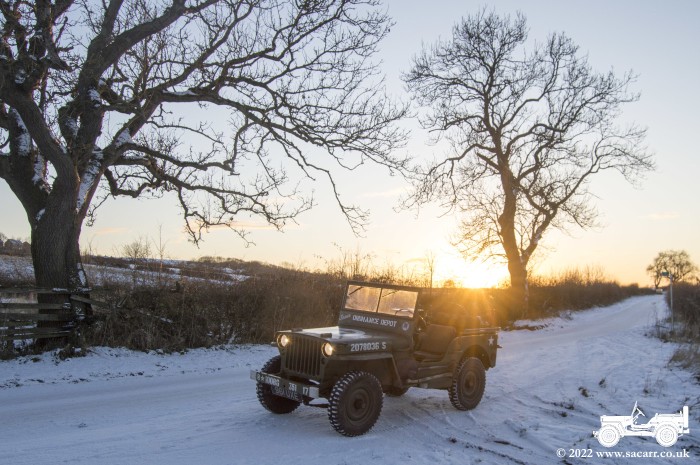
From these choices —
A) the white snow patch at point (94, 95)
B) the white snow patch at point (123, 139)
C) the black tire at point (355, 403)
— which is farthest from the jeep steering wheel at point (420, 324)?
the white snow patch at point (94, 95)

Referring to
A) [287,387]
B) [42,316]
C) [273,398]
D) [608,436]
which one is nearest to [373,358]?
[287,387]

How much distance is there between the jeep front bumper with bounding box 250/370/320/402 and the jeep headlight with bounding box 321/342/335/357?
45 centimetres

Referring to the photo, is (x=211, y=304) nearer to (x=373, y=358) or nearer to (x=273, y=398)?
(x=273, y=398)

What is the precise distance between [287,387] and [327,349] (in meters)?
0.77

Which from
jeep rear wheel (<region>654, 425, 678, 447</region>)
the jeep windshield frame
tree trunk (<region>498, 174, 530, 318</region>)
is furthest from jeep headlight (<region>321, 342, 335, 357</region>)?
tree trunk (<region>498, 174, 530, 318</region>)

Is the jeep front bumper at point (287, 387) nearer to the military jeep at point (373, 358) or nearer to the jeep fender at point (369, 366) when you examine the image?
the military jeep at point (373, 358)

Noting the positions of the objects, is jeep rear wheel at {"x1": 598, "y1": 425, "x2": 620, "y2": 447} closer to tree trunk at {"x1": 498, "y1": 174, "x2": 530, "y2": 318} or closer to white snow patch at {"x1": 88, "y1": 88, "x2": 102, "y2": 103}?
white snow patch at {"x1": 88, "y1": 88, "x2": 102, "y2": 103}

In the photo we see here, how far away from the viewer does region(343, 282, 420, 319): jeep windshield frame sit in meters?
8.18

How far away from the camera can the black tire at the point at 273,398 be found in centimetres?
757

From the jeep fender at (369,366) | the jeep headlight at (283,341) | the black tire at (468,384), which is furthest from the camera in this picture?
the black tire at (468,384)

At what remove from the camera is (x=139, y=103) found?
12352 millimetres

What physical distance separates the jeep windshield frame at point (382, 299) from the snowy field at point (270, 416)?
4.90ft

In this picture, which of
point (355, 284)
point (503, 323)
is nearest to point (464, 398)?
point (355, 284)

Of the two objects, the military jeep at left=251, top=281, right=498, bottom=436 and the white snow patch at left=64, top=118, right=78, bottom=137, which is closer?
the military jeep at left=251, top=281, right=498, bottom=436
